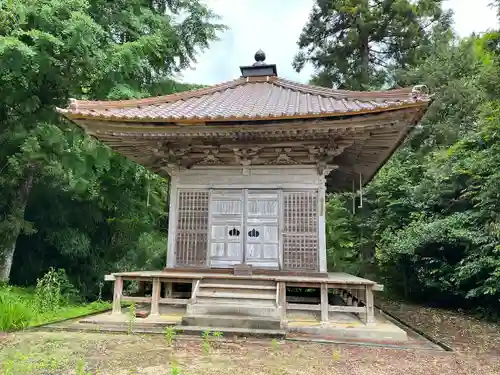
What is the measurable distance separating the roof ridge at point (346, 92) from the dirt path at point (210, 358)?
4314 mm

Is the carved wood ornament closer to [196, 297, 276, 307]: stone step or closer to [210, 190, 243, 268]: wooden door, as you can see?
[210, 190, 243, 268]: wooden door

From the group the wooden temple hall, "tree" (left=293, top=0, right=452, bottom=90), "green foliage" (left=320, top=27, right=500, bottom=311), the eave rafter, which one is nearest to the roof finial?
the wooden temple hall

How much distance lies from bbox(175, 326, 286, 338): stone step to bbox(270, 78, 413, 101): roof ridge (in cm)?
454

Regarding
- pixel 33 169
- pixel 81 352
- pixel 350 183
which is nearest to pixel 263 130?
pixel 81 352

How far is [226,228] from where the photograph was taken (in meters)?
8.59

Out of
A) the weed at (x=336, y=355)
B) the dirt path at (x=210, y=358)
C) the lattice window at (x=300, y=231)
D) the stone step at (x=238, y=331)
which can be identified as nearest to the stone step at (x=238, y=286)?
the lattice window at (x=300, y=231)

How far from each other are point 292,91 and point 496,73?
4.85 m

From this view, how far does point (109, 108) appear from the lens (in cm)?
840

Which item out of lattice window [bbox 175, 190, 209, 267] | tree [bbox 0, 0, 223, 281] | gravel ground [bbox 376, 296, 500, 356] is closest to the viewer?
gravel ground [bbox 376, 296, 500, 356]

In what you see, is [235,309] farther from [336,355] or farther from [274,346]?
[336,355]

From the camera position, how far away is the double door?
838 centimetres

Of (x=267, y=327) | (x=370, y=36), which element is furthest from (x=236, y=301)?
(x=370, y=36)

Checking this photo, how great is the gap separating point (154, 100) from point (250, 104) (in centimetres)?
235

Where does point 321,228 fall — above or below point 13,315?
above
